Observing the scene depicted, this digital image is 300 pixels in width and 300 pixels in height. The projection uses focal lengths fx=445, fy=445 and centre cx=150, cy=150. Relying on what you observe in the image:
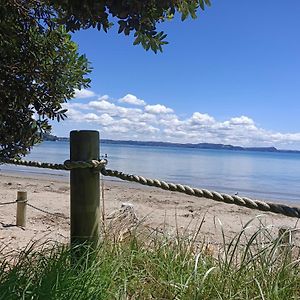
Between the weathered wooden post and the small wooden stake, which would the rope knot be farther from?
the small wooden stake

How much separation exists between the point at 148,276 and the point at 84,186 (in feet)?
2.10

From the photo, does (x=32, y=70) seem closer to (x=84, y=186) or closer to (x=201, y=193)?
(x=84, y=186)

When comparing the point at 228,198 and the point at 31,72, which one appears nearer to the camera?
the point at 228,198

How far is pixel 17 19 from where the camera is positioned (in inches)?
112

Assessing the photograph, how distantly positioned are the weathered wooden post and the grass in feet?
0.54

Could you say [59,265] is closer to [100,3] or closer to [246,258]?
[246,258]

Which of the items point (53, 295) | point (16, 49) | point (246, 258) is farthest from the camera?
point (16, 49)

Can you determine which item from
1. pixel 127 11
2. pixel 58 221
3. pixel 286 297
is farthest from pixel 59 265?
pixel 58 221

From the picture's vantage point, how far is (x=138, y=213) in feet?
35.8

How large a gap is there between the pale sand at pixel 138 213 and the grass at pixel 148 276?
329 centimetres

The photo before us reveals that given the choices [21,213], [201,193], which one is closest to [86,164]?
[201,193]

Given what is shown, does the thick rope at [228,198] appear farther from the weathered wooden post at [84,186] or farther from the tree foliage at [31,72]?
the tree foliage at [31,72]

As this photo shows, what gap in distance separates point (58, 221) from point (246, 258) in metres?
6.68

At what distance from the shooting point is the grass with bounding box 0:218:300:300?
2260 millimetres
